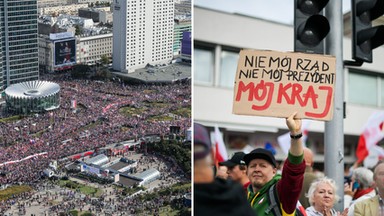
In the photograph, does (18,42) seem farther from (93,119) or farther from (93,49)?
(93,119)

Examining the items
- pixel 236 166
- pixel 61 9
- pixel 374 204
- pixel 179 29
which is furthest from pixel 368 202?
pixel 61 9

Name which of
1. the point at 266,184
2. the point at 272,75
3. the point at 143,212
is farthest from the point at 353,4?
the point at 143,212

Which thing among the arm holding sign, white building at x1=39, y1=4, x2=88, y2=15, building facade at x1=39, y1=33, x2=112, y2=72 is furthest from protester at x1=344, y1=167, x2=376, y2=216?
white building at x1=39, y1=4, x2=88, y2=15

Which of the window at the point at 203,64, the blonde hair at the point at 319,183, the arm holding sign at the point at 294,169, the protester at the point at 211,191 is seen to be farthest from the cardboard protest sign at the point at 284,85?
the window at the point at 203,64

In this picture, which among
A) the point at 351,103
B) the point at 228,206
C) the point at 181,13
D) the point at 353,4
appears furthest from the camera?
the point at 351,103

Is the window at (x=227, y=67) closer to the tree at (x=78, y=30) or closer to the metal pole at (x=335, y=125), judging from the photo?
the tree at (x=78, y=30)

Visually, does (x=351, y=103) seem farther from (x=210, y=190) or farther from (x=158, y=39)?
(x=210, y=190)

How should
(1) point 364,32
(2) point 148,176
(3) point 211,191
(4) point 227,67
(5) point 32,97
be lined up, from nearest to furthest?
(3) point 211,191 < (1) point 364,32 < (5) point 32,97 < (2) point 148,176 < (4) point 227,67
